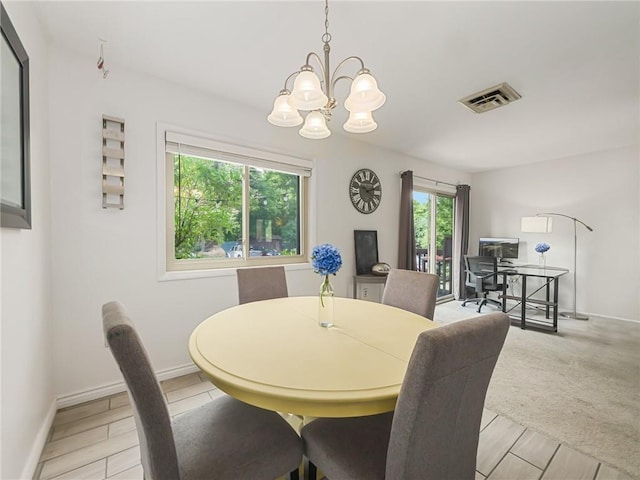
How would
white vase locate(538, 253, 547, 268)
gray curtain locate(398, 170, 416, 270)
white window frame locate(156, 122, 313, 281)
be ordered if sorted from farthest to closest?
1. white vase locate(538, 253, 547, 268)
2. gray curtain locate(398, 170, 416, 270)
3. white window frame locate(156, 122, 313, 281)

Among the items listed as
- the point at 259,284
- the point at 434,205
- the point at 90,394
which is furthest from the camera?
the point at 434,205

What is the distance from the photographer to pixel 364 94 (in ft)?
4.49

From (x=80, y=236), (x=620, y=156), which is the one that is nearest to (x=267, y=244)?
(x=80, y=236)

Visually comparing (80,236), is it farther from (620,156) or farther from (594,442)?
(620,156)

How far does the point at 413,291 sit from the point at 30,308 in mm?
2263

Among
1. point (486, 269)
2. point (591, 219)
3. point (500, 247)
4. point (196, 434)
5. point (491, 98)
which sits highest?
point (491, 98)

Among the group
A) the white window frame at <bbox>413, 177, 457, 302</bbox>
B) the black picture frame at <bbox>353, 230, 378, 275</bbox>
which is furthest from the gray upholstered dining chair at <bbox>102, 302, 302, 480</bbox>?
the white window frame at <bbox>413, 177, 457, 302</bbox>

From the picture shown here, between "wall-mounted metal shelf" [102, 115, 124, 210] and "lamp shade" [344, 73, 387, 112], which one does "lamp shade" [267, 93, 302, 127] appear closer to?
"lamp shade" [344, 73, 387, 112]

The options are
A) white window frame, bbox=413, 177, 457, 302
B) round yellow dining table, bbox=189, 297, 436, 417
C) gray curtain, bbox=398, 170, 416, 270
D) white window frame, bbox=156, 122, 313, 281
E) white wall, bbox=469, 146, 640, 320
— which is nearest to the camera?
round yellow dining table, bbox=189, 297, 436, 417

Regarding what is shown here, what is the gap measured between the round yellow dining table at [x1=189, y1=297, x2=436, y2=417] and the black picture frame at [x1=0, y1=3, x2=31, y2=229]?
94 cm

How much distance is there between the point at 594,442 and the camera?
65.0 inches

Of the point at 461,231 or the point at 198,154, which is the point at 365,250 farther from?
the point at 461,231

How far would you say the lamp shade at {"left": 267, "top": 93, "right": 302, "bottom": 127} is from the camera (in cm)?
155

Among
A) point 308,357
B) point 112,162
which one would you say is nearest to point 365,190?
point 112,162
